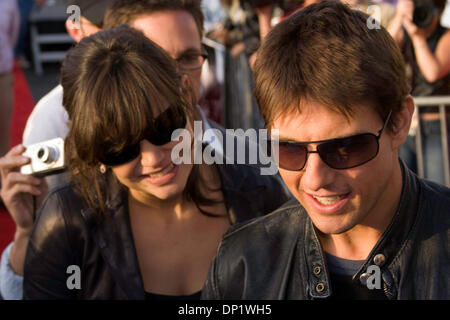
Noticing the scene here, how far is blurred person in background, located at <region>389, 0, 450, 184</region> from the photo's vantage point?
4367 mm

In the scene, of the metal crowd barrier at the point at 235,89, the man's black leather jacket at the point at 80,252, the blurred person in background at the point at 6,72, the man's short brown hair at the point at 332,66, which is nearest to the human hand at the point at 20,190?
the man's black leather jacket at the point at 80,252

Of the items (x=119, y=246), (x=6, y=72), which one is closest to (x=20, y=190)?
(x=119, y=246)

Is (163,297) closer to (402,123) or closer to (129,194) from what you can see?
(129,194)

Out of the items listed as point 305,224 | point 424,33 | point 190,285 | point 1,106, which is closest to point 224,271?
point 305,224

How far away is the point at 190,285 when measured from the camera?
2.86 meters

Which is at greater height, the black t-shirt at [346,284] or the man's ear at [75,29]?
the man's ear at [75,29]

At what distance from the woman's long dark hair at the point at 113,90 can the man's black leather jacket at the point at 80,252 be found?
0.41ft

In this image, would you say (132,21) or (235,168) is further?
(132,21)

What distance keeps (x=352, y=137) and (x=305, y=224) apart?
1.53 feet

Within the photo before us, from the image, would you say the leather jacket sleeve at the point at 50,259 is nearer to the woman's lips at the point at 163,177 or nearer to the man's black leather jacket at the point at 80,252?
the man's black leather jacket at the point at 80,252

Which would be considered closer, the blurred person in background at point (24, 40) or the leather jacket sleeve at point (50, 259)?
the leather jacket sleeve at point (50, 259)

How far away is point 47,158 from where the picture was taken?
9.48 ft

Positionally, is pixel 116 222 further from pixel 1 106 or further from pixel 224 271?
pixel 1 106

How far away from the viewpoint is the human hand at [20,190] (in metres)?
2.94
